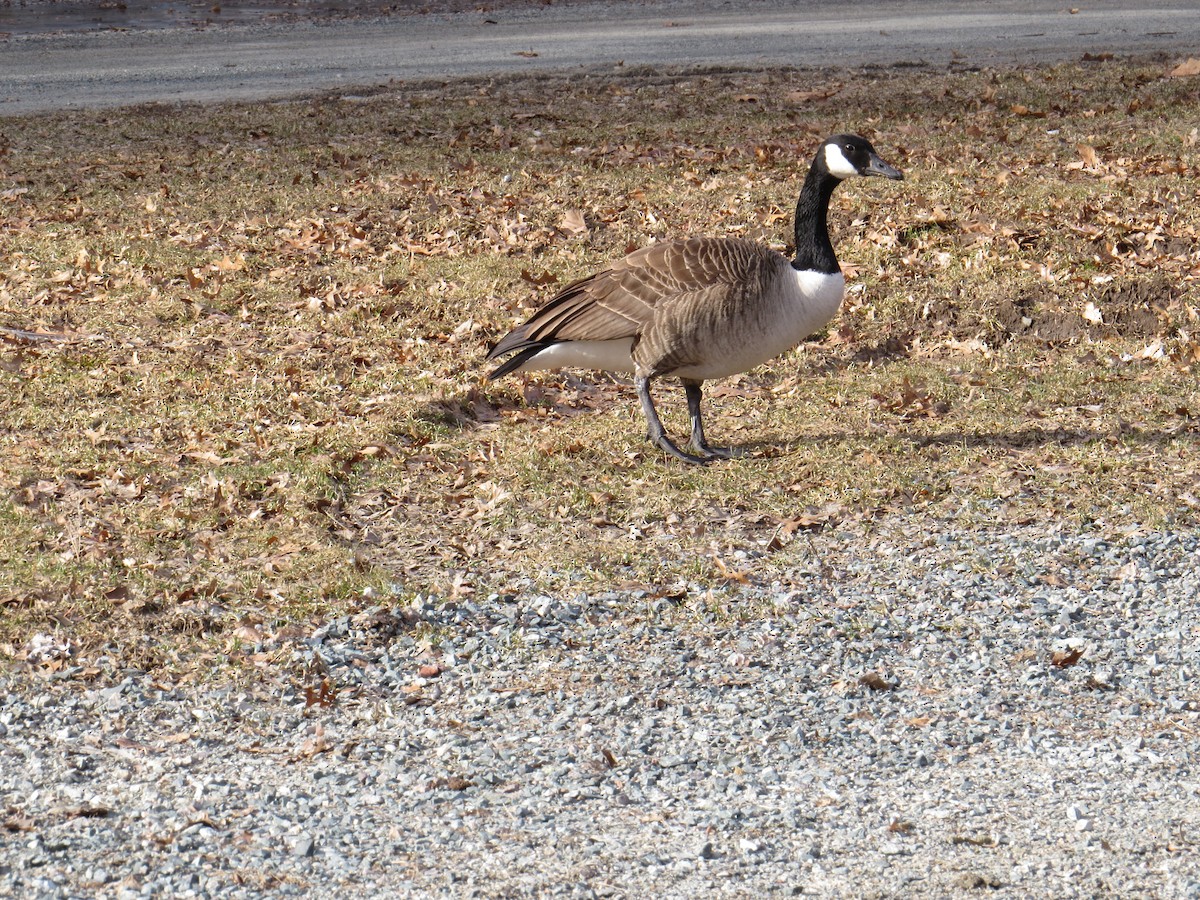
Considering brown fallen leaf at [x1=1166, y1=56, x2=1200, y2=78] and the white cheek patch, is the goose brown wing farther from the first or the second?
brown fallen leaf at [x1=1166, y1=56, x2=1200, y2=78]

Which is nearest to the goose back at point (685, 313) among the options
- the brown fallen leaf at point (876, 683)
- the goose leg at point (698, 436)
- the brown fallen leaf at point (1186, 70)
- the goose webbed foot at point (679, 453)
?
the goose leg at point (698, 436)

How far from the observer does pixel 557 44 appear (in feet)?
60.6

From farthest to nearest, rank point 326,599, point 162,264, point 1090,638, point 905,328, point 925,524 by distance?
point 162,264 → point 905,328 → point 925,524 → point 326,599 → point 1090,638

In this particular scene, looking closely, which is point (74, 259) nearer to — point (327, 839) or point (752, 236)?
point (752, 236)

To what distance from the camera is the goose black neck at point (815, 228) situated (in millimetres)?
6711

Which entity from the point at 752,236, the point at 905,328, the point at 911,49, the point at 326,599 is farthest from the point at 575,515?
the point at 911,49

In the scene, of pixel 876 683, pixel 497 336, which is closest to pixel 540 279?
pixel 497 336

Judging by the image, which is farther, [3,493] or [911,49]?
[911,49]

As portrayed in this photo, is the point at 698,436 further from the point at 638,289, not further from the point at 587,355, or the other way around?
the point at 638,289

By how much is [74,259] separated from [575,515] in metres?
5.55

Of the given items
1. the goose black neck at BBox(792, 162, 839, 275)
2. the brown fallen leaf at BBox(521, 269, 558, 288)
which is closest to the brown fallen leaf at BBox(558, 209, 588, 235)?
the brown fallen leaf at BBox(521, 269, 558, 288)

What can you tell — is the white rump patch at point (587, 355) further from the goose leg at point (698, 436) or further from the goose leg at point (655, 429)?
the goose leg at point (698, 436)

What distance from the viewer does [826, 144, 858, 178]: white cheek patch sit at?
22.9ft

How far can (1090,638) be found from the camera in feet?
16.9
